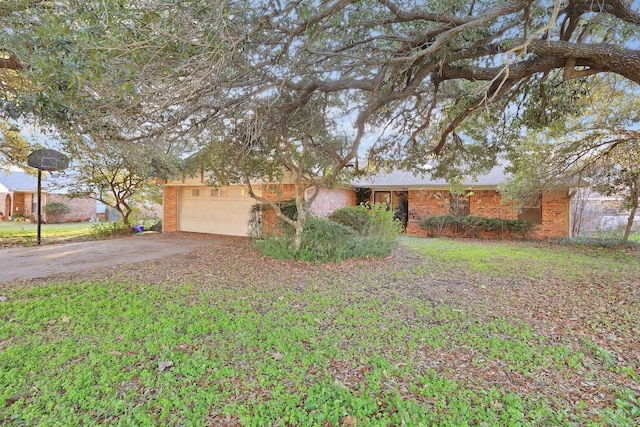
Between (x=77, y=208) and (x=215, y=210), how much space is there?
15.1 meters

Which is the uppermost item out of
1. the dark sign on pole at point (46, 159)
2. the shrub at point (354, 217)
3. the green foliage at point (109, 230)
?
the dark sign on pole at point (46, 159)

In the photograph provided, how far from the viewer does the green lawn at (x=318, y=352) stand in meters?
2.42

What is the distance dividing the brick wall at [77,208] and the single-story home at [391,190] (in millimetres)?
11683

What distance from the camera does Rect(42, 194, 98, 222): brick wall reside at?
863 inches

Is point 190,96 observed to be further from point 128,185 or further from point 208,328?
point 128,185

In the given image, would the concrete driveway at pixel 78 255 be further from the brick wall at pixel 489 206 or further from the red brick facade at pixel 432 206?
the brick wall at pixel 489 206

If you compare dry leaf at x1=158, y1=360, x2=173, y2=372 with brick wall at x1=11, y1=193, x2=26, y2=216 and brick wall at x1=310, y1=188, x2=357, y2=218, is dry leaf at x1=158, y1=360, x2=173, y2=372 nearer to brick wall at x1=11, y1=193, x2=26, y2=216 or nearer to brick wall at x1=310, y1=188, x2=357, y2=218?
brick wall at x1=310, y1=188, x2=357, y2=218

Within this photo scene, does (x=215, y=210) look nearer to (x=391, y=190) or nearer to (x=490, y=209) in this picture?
(x=391, y=190)

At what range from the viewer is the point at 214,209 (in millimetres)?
14289

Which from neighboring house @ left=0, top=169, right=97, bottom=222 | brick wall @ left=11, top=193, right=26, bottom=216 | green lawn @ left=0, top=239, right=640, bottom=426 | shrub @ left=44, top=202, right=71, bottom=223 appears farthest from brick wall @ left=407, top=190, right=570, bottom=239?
brick wall @ left=11, top=193, right=26, bottom=216

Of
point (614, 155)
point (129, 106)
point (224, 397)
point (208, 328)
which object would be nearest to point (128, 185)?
point (129, 106)

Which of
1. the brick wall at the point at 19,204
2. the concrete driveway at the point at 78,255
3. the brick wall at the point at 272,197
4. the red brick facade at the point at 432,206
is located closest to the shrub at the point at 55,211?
the brick wall at the point at 19,204

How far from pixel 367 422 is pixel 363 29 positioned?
5480 mm

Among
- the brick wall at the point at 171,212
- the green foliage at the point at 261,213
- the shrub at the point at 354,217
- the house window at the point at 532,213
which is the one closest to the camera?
the green foliage at the point at 261,213
